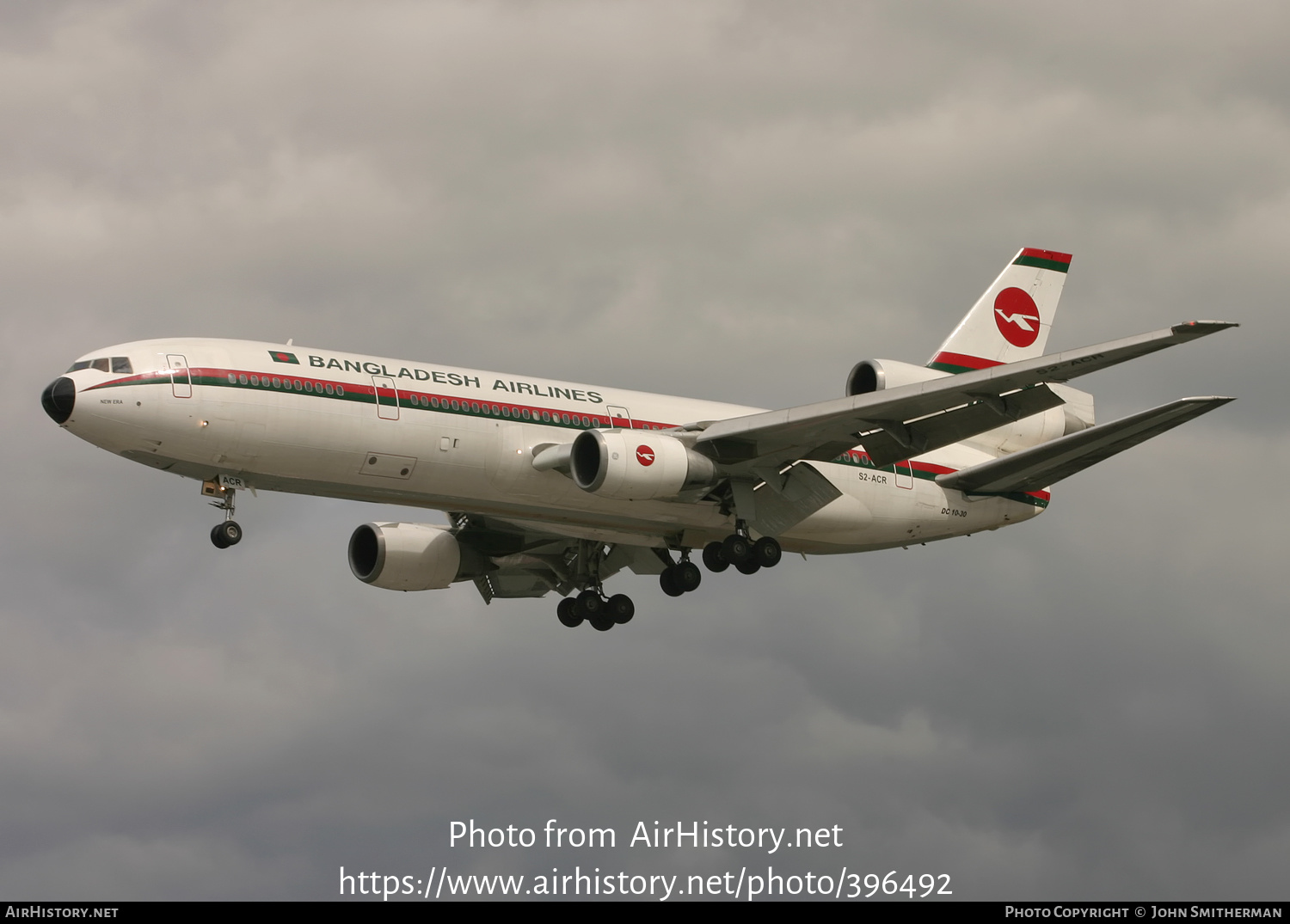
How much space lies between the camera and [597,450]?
132ft

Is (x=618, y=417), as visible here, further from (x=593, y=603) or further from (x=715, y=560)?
(x=593, y=603)

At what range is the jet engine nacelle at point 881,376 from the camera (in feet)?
146

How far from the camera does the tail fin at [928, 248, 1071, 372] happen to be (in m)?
49.4

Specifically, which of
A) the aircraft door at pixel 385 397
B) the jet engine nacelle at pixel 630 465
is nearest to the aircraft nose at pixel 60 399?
the aircraft door at pixel 385 397

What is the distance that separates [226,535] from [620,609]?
13589 mm

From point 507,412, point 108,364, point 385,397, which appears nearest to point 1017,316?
point 507,412

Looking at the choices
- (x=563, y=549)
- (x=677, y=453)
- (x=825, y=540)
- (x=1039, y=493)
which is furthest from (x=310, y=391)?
(x=1039, y=493)

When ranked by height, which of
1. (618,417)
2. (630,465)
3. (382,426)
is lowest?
(630,465)

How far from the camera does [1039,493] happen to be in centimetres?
4844

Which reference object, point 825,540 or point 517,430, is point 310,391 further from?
point 825,540

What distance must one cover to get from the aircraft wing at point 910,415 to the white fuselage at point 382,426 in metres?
2.33

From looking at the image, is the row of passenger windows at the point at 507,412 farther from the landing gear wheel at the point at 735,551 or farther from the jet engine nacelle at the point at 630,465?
the landing gear wheel at the point at 735,551

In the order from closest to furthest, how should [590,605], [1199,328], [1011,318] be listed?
[1199,328] < [590,605] < [1011,318]

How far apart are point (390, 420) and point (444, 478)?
197cm
